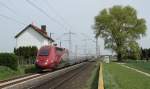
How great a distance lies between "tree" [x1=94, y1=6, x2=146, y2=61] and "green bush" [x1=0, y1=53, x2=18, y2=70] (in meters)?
58.1

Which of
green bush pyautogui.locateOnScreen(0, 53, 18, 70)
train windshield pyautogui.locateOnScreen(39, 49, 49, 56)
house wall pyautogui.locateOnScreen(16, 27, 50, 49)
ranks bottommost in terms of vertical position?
green bush pyautogui.locateOnScreen(0, 53, 18, 70)

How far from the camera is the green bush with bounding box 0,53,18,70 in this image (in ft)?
144

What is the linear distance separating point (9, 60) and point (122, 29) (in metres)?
62.3

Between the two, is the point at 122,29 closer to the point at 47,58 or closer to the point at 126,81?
the point at 47,58

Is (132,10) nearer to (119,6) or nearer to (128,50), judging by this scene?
(119,6)

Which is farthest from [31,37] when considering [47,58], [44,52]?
[47,58]

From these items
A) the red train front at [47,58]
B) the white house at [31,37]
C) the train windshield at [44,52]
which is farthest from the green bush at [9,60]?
the white house at [31,37]

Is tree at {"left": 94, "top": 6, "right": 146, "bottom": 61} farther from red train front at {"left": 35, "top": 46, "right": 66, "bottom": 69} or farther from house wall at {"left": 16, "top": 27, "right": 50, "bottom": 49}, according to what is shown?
red train front at {"left": 35, "top": 46, "right": 66, "bottom": 69}

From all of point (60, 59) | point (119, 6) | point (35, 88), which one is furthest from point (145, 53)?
point (35, 88)

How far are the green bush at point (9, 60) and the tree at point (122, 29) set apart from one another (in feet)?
191

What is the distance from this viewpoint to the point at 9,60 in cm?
4412

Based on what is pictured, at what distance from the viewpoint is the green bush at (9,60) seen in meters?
43.8

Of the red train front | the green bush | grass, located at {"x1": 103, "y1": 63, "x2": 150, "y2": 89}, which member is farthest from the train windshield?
grass, located at {"x1": 103, "y1": 63, "x2": 150, "y2": 89}

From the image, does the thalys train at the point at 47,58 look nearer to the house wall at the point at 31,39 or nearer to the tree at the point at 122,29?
the house wall at the point at 31,39
